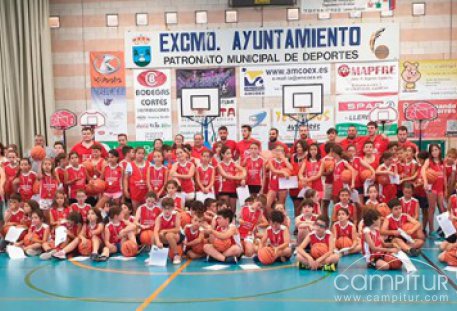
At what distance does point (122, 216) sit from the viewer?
8617 mm

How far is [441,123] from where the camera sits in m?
15.0

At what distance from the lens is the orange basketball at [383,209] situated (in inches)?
332

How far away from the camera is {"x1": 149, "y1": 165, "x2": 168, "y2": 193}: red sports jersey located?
9406 mm

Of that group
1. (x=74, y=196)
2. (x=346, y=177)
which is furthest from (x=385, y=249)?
(x=74, y=196)

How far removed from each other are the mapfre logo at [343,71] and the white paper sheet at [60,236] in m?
9.90

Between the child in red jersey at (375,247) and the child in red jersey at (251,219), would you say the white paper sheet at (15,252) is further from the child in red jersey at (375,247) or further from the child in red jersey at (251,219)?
the child in red jersey at (375,247)

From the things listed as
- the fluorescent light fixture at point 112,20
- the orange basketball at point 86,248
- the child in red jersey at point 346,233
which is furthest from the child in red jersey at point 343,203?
the fluorescent light fixture at point 112,20

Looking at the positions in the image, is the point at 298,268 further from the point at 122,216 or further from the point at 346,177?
the point at 122,216

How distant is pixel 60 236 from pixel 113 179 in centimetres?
160

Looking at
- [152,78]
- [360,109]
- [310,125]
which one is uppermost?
[152,78]

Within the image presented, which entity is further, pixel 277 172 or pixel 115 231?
pixel 277 172

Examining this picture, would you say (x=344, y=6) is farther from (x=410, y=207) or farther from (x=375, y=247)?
(x=375, y=247)

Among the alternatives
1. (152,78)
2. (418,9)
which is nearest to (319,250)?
(152,78)

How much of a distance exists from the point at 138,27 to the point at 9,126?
4.88 metres
